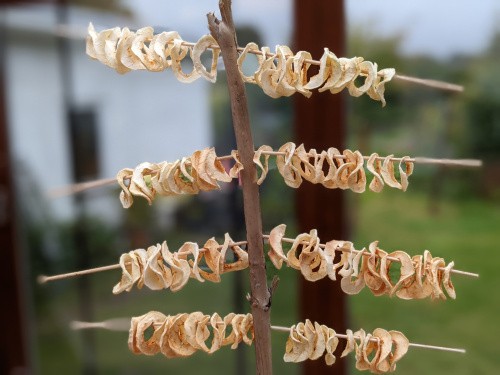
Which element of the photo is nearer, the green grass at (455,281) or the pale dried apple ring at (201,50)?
the pale dried apple ring at (201,50)

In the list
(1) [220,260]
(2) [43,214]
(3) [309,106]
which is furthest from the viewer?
(2) [43,214]

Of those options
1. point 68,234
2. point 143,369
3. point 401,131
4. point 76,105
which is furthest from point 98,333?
point 401,131

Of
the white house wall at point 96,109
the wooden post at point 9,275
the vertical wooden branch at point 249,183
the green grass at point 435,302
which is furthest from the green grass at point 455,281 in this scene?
the wooden post at point 9,275

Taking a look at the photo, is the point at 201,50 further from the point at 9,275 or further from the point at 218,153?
the point at 9,275

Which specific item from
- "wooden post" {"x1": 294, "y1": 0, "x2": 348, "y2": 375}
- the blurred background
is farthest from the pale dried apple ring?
"wooden post" {"x1": 294, "y1": 0, "x2": 348, "y2": 375}

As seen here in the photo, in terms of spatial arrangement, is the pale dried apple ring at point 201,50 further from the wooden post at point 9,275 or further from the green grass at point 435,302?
the wooden post at point 9,275

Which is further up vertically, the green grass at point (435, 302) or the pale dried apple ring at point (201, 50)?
the pale dried apple ring at point (201, 50)

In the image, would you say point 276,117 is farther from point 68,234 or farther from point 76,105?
point 68,234
